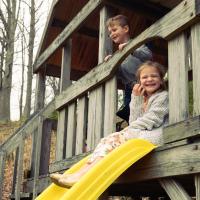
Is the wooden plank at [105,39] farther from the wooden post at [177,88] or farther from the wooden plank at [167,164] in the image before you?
the wooden plank at [167,164]

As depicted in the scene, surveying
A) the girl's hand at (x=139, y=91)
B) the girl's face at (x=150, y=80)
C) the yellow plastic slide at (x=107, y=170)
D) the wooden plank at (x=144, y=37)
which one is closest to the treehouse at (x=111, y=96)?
the wooden plank at (x=144, y=37)

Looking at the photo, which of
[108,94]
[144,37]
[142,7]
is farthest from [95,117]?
[142,7]

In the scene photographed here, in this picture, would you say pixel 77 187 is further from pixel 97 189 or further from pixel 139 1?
pixel 139 1

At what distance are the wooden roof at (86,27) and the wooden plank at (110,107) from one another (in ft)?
5.20

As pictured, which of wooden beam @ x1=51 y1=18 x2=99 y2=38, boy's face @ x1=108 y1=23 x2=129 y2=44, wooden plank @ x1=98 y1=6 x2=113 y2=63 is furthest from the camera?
wooden beam @ x1=51 y1=18 x2=99 y2=38

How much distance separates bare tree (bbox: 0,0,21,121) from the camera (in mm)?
23797

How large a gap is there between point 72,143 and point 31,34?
19834 millimetres

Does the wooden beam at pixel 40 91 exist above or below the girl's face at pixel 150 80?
above

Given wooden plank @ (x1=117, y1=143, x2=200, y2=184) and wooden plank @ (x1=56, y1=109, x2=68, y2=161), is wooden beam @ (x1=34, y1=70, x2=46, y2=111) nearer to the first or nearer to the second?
wooden plank @ (x1=56, y1=109, x2=68, y2=161)

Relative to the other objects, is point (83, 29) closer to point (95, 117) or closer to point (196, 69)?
point (95, 117)

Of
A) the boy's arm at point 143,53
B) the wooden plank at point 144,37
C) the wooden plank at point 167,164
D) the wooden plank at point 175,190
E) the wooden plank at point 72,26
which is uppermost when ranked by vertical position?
the wooden plank at point 72,26

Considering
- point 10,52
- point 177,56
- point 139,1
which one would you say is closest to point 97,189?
point 177,56

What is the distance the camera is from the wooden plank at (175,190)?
11.5 feet

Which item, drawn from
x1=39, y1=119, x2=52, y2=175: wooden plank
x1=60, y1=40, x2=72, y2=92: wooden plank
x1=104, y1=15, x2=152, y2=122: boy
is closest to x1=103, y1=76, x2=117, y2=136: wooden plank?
x1=104, y1=15, x2=152, y2=122: boy
